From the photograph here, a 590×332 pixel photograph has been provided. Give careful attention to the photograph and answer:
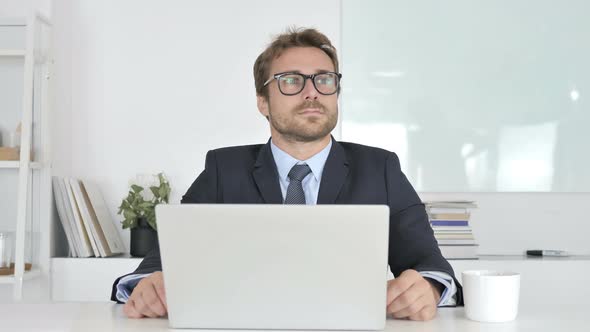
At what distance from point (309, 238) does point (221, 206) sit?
0.54 feet

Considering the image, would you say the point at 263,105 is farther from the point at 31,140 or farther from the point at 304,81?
the point at 31,140

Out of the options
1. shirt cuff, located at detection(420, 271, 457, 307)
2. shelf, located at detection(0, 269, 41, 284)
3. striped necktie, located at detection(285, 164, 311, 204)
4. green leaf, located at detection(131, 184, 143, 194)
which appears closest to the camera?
shirt cuff, located at detection(420, 271, 457, 307)

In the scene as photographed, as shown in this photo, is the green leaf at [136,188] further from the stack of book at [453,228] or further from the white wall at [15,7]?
the stack of book at [453,228]

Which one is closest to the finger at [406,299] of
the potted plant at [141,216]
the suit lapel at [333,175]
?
the suit lapel at [333,175]

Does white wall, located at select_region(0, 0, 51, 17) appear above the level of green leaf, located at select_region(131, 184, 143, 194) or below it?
above

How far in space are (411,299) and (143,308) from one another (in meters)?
0.57

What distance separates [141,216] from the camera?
356cm

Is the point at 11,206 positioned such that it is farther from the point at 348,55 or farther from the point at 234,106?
the point at 348,55

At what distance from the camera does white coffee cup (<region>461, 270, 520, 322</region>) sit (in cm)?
158

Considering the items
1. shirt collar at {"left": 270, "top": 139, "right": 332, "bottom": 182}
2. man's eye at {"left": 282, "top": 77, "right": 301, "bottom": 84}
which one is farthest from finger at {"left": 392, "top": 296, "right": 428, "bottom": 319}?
man's eye at {"left": 282, "top": 77, "right": 301, "bottom": 84}

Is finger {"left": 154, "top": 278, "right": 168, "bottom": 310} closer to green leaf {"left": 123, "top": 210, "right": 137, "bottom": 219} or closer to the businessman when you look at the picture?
the businessman

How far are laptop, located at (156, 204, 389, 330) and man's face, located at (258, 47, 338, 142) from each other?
3.67 ft

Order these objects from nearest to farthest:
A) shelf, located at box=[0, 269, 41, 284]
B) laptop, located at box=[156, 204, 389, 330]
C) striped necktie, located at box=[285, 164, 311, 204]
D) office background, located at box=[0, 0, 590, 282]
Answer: laptop, located at box=[156, 204, 389, 330]
striped necktie, located at box=[285, 164, 311, 204]
shelf, located at box=[0, 269, 41, 284]
office background, located at box=[0, 0, 590, 282]

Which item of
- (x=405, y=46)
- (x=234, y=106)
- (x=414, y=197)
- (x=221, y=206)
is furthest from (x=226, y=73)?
(x=221, y=206)
